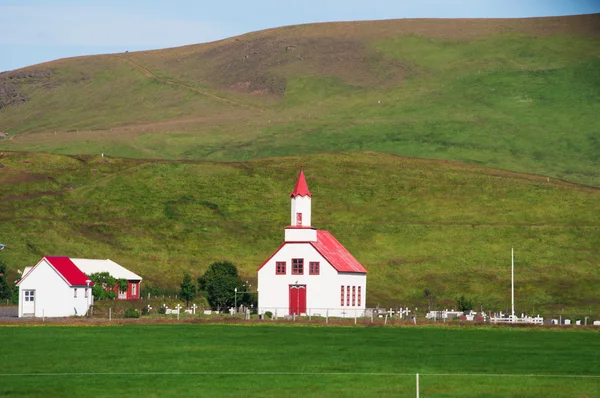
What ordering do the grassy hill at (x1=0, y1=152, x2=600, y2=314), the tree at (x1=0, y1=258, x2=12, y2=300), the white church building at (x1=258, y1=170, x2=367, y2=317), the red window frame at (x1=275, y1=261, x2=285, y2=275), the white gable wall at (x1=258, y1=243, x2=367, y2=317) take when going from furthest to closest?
the grassy hill at (x1=0, y1=152, x2=600, y2=314) → the tree at (x1=0, y1=258, x2=12, y2=300) → the red window frame at (x1=275, y1=261, x2=285, y2=275) → the white church building at (x1=258, y1=170, x2=367, y2=317) → the white gable wall at (x1=258, y1=243, x2=367, y2=317)

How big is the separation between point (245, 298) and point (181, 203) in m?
56.1

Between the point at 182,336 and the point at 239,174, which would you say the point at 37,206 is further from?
the point at 182,336

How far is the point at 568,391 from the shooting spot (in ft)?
126

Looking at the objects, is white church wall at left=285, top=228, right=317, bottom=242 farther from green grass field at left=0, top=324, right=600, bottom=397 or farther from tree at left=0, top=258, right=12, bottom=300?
green grass field at left=0, top=324, right=600, bottom=397

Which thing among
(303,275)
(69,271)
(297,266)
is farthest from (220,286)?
(69,271)

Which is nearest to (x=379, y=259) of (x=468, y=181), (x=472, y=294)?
(x=472, y=294)

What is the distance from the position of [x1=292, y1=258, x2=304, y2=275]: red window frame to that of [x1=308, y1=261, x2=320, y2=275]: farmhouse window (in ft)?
2.43

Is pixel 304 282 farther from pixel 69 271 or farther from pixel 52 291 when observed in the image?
pixel 52 291

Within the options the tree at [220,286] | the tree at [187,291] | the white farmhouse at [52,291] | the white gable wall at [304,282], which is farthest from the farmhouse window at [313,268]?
the white farmhouse at [52,291]

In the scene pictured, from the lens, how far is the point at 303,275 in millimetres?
103812

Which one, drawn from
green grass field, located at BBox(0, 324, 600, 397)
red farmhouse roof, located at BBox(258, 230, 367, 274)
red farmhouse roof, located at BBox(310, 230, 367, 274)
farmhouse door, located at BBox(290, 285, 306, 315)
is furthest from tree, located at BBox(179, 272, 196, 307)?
green grass field, located at BBox(0, 324, 600, 397)

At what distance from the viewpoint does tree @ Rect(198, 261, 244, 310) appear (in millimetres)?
103875

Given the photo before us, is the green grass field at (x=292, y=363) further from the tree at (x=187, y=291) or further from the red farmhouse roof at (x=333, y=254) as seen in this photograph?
the tree at (x=187, y=291)

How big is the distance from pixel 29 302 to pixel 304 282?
24263 mm
